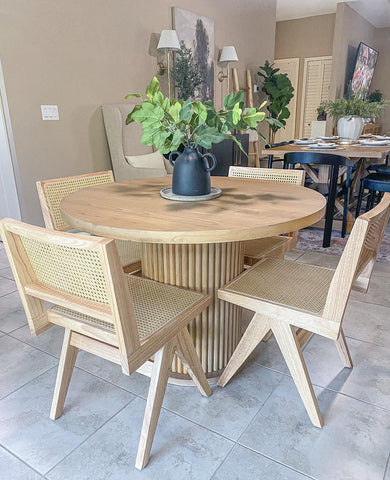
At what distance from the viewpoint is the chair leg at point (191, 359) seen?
1359mm

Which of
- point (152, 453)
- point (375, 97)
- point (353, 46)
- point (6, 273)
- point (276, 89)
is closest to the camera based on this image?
point (152, 453)

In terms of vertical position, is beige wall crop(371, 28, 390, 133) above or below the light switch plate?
above

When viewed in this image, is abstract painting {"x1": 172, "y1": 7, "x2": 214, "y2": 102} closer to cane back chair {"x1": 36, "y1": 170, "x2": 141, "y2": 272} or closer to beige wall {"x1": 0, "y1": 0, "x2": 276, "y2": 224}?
beige wall {"x1": 0, "y1": 0, "x2": 276, "y2": 224}

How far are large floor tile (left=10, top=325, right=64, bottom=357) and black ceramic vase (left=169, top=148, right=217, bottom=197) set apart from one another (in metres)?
1.03

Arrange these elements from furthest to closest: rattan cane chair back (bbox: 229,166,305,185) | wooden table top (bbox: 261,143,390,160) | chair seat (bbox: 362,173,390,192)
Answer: chair seat (bbox: 362,173,390,192)
wooden table top (bbox: 261,143,390,160)
rattan cane chair back (bbox: 229,166,305,185)

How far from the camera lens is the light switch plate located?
3.24m

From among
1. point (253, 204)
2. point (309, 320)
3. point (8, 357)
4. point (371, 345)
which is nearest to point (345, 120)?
point (371, 345)

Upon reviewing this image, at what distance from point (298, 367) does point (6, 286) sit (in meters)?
2.11

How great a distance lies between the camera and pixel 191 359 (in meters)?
1.42

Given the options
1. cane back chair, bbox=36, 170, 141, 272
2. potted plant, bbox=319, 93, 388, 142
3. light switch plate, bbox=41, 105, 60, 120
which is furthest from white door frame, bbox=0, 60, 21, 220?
potted plant, bbox=319, 93, 388, 142

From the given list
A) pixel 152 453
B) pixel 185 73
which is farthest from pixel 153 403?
pixel 185 73

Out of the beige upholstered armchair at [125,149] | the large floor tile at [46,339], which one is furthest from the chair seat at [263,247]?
the beige upholstered armchair at [125,149]

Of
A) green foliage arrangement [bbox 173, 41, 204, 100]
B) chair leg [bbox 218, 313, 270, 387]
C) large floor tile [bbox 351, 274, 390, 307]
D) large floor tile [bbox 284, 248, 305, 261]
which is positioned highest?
green foliage arrangement [bbox 173, 41, 204, 100]

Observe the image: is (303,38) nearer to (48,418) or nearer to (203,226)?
(203,226)
